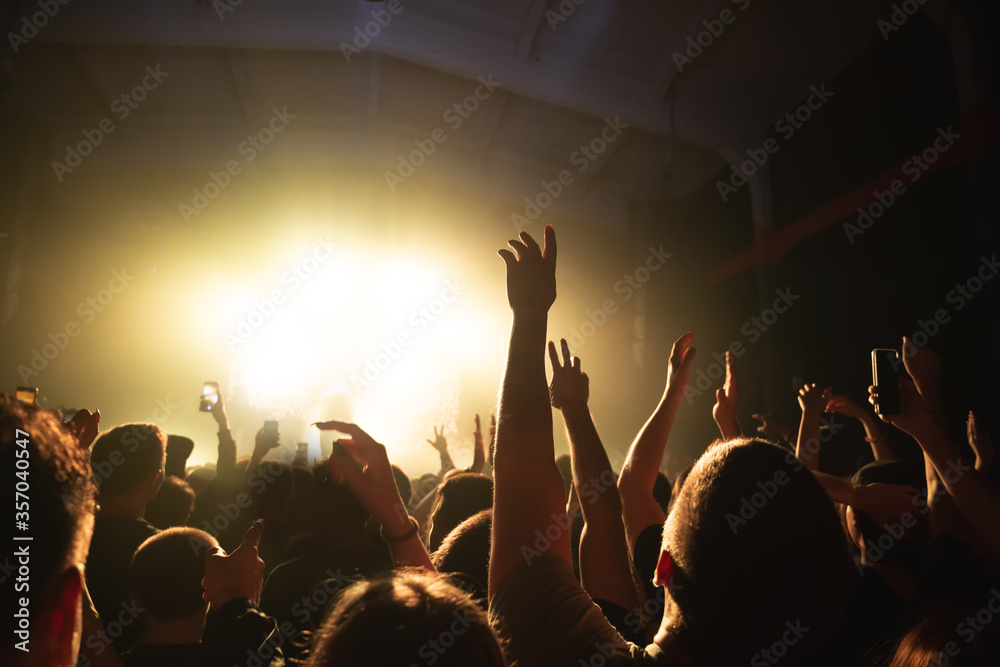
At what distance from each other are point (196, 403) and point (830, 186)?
10.8 meters

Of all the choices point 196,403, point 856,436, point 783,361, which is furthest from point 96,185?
point 856,436

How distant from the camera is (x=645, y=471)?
1.79m

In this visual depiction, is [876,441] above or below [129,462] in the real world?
above

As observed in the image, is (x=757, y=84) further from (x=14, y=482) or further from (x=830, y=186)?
(x=14, y=482)

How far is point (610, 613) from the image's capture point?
1331 millimetres

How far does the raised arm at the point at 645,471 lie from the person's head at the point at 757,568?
0.75 metres

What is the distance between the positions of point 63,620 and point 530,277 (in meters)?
0.97

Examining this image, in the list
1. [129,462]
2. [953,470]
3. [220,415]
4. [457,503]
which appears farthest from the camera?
[220,415]

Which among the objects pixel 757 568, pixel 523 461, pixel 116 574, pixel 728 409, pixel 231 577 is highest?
pixel 728 409

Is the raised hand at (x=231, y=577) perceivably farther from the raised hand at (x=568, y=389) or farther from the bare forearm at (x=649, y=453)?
the bare forearm at (x=649, y=453)

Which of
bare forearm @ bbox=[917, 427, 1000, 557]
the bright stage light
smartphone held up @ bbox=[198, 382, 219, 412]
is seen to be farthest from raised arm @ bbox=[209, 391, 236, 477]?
the bright stage light

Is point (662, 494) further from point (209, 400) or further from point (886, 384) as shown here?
point (209, 400)

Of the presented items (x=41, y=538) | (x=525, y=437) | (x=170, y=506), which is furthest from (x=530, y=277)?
(x=170, y=506)

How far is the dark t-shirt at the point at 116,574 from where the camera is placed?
72.4 inches
